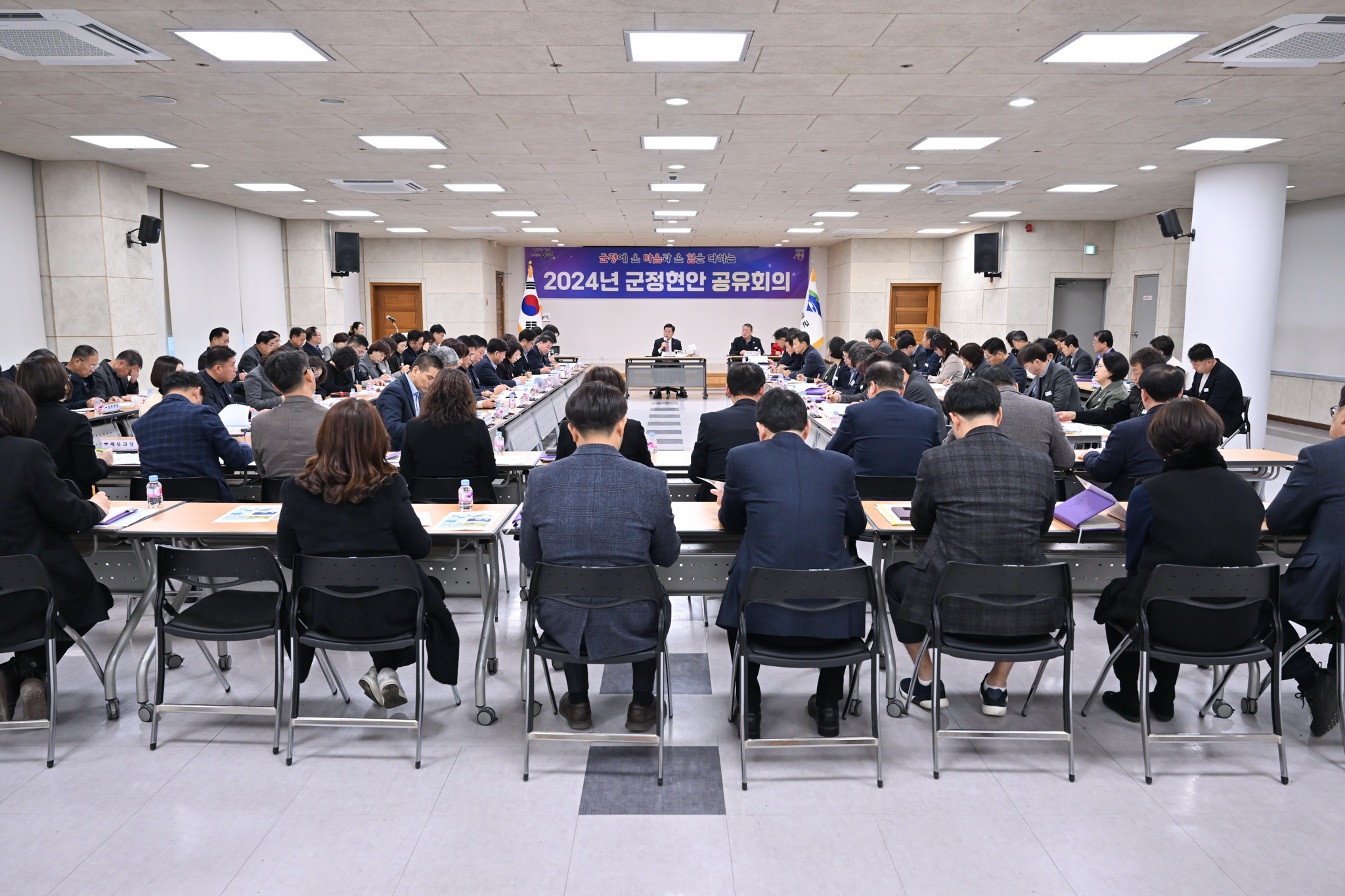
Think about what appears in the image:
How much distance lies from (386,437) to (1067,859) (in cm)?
251

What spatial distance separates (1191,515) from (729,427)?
2.09 meters

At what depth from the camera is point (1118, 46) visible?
5.01 metres

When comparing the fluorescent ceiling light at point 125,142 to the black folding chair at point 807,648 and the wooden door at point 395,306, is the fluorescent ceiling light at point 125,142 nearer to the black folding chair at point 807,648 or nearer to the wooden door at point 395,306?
the black folding chair at point 807,648

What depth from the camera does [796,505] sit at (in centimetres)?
306

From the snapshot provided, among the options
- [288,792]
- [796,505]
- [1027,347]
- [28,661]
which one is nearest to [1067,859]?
[796,505]

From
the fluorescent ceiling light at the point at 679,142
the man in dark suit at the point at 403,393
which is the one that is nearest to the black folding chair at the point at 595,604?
the man in dark suit at the point at 403,393

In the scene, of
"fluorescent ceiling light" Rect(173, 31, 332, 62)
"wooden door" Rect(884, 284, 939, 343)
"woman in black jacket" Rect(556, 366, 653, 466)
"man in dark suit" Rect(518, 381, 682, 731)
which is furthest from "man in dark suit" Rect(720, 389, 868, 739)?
"wooden door" Rect(884, 284, 939, 343)

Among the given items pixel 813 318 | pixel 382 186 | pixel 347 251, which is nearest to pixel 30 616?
pixel 382 186

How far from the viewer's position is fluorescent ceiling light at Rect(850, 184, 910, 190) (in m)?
10.4

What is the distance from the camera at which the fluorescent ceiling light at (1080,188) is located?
10.5 meters

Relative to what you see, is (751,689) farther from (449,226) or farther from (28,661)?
(449,226)

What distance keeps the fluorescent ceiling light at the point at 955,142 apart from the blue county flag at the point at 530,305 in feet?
42.2

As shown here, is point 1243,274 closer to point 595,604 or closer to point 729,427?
point 729,427

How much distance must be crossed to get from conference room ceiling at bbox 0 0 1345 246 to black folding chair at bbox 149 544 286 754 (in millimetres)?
2775
